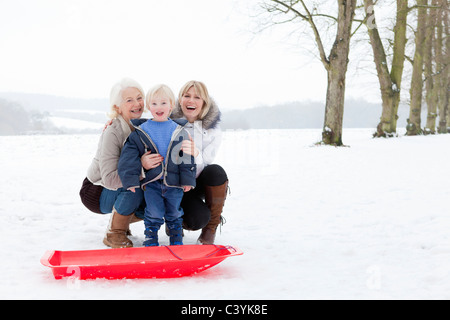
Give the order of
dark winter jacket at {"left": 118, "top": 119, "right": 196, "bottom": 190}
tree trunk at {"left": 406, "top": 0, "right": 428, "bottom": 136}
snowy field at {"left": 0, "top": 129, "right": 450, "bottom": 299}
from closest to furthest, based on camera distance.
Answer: snowy field at {"left": 0, "top": 129, "right": 450, "bottom": 299} → dark winter jacket at {"left": 118, "top": 119, "right": 196, "bottom": 190} → tree trunk at {"left": 406, "top": 0, "right": 428, "bottom": 136}

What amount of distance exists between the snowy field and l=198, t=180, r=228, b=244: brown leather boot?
0.20 m

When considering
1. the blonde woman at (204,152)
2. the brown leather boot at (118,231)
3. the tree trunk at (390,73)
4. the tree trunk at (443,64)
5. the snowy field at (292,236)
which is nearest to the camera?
the snowy field at (292,236)

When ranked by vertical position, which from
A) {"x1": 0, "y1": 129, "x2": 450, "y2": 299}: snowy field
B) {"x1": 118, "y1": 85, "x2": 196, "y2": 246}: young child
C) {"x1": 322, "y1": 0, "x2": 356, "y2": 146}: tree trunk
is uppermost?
{"x1": 322, "y1": 0, "x2": 356, "y2": 146}: tree trunk

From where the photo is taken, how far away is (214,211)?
10.7 feet

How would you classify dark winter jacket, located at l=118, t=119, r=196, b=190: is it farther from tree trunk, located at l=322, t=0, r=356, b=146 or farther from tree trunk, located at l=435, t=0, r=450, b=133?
tree trunk, located at l=435, t=0, r=450, b=133

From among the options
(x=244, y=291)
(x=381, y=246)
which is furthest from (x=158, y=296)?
(x=381, y=246)

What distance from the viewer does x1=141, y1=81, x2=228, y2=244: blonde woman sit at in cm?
318

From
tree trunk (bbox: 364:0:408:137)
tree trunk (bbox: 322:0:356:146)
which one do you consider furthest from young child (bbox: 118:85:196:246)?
tree trunk (bbox: 364:0:408:137)

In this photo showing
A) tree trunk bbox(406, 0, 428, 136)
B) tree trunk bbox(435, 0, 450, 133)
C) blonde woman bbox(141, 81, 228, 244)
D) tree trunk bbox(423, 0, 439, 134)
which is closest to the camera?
blonde woman bbox(141, 81, 228, 244)

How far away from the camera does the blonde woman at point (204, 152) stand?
318 centimetres

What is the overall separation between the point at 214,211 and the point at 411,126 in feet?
54.6

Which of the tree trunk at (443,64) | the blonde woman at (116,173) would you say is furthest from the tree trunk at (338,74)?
the blonde woman at (116,173)

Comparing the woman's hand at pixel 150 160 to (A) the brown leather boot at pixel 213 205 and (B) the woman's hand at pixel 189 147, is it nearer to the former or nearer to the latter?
(B) the woman's hand at pixel 189 147

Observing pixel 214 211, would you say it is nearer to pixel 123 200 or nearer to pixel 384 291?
pixel 123 200
